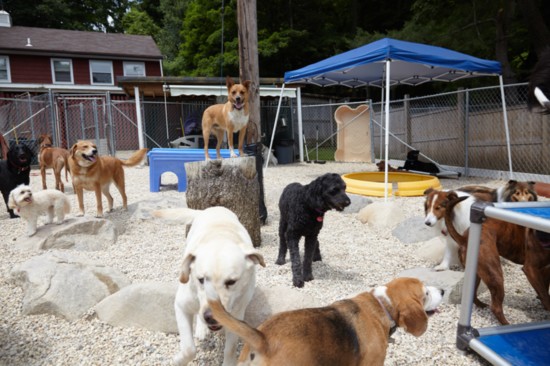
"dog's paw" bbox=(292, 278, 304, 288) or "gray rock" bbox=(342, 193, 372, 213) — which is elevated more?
"gray rock" bbox=(342, 193, 372, 213)

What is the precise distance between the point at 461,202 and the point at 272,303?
2.02 m

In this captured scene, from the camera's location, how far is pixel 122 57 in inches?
974

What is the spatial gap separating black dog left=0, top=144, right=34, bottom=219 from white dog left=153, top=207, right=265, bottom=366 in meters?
5.80

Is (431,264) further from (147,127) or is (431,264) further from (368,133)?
(147,127)

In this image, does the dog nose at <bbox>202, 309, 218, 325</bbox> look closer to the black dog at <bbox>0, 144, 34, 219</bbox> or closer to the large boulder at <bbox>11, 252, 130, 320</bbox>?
the large boulder at <bbox>11, 252, 130, 320</bbox>

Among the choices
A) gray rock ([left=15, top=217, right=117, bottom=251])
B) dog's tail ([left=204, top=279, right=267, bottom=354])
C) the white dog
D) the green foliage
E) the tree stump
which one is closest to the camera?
dog's tail ([left=204, top=279, right=267, bottom=354])

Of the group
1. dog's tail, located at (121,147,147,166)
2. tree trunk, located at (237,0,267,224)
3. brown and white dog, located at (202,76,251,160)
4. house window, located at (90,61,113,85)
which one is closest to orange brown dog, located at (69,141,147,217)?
dog's tail, located at (121,147,147,166)

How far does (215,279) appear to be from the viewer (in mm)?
2141

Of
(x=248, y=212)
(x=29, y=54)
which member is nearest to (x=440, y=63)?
(x=248, y=212)

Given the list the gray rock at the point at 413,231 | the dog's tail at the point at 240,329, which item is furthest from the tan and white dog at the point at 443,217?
the dog's tail at the point at 240,329

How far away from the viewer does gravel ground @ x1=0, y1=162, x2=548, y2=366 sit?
2680mm

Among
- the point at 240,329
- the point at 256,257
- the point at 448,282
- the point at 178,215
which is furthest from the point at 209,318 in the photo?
the point at 448,282

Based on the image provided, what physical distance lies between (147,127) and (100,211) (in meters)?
12.0

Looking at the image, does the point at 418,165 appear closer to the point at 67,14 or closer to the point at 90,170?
the point at 90,170
